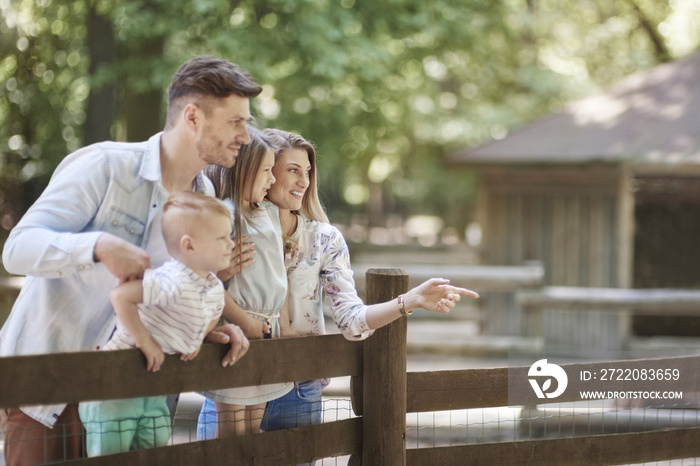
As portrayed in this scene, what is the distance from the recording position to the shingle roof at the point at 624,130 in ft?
32.6

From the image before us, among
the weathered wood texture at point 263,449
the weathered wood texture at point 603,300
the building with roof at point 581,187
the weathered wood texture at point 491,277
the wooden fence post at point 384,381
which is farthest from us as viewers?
the building with roof at point 581,187

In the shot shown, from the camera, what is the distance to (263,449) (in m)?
2.81

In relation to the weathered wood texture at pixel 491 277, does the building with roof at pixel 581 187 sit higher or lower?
higher

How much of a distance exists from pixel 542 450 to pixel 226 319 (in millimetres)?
1603

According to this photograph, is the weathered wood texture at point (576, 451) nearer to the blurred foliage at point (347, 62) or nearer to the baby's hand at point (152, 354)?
the baby's hand at point (152, 354)

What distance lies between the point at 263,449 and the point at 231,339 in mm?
459

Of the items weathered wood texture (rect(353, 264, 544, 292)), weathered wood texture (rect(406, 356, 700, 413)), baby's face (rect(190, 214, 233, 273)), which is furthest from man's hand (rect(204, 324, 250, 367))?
weathered wood texture (rect(353, 264, 544, 292))

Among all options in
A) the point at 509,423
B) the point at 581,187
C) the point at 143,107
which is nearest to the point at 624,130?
the point at 581,187

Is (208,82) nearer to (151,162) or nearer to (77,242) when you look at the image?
(151,162)

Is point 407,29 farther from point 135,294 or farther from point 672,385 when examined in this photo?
point 135,294

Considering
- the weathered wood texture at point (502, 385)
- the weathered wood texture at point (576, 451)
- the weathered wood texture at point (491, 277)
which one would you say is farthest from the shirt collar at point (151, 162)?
the weathered wood texture at point (491, 277)

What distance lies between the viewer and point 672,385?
389 cm

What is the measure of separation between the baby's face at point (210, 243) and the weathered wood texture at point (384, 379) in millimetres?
827

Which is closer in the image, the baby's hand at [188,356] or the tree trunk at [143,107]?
the baby's hand at [188,356]
